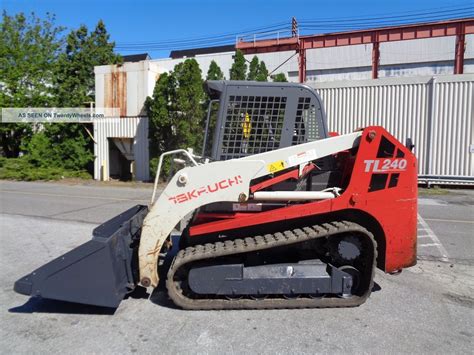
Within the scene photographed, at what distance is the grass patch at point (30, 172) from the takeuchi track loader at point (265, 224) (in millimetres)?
16584

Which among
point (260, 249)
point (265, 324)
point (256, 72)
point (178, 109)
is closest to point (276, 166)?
point (260, 249)

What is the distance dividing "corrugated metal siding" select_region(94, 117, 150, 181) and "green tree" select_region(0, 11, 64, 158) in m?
4.76

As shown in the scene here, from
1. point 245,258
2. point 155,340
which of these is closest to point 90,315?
point 155,340

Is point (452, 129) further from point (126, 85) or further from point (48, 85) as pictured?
point (48, 85)

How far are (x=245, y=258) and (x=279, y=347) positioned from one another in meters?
1.10

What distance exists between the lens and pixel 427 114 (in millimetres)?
16141

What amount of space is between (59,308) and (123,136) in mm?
15938

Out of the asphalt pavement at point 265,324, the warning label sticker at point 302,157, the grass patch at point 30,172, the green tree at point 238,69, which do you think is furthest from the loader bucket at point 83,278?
the grass patch at point 30,172

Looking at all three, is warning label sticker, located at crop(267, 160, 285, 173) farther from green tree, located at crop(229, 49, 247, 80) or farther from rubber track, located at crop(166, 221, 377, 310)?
green tree, located at crop(229, 49, 247, 80)

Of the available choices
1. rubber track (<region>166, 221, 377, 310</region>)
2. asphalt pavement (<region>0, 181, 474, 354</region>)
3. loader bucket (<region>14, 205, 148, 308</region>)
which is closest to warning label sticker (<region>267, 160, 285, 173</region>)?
rubber track (<region>166, 221, 377, 310</region>)

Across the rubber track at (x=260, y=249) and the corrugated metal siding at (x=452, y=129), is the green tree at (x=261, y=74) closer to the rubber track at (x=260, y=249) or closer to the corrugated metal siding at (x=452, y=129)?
the corrugated metal siding at (x=452, y=129)

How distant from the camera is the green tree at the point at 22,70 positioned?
76.7 feet

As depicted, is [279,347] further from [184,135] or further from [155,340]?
[184,135]

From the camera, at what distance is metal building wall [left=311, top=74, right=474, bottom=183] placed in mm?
15695
